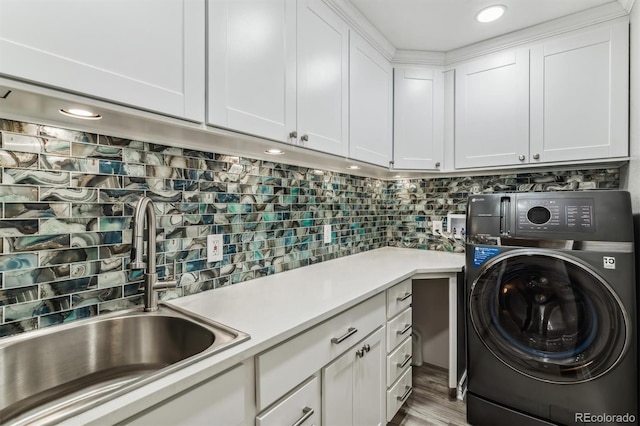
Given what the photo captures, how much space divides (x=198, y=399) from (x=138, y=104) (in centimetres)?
80

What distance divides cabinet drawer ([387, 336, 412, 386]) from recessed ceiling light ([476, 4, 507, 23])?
2.01 metres

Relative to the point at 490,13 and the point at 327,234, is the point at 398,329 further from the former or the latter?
the point at 490,13

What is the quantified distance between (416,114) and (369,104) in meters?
0.51

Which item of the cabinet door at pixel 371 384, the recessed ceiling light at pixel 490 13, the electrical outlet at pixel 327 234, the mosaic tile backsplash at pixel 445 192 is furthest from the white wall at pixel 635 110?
the electrical outlet at pixel 327 234

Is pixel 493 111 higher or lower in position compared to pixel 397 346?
higher

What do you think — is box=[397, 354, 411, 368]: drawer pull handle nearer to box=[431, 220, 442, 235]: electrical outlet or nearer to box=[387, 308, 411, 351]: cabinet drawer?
box=[387, 308, 411, 351]: cabinet drawer

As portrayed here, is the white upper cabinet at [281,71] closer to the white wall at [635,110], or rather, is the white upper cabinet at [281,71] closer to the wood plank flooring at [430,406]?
the white wall at [635,110]

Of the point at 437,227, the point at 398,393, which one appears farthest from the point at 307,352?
the point at 437,227

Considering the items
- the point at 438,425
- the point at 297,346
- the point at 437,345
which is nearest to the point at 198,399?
the point at 297,346

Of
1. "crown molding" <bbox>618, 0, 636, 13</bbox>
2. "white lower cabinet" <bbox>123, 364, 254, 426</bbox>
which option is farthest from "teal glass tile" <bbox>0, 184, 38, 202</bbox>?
"crown molding" <bbox>618, 0, 636, 13</bbox>

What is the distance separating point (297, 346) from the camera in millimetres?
982

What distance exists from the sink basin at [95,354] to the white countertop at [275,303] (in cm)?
4

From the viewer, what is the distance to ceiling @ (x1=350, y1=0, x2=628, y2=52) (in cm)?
171

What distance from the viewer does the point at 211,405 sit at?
732mm
